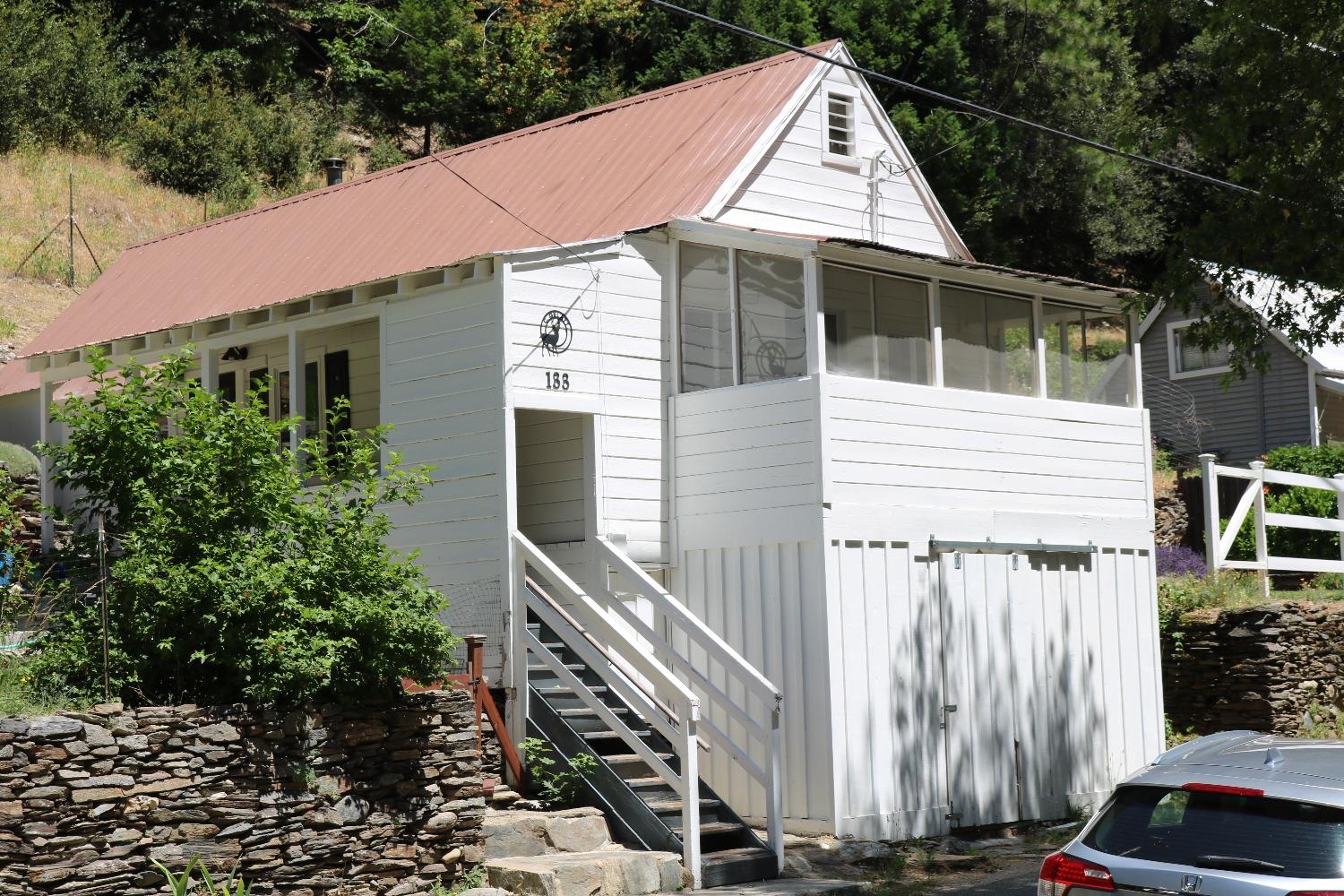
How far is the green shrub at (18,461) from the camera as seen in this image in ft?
76.5

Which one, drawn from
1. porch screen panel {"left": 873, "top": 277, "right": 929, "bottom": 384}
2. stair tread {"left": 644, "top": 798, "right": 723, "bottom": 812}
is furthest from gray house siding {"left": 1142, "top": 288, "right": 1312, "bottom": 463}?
stair tread {"left": 644, "top": 798, "right": 723, "bottom": 812}

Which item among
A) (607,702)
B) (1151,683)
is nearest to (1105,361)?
(1151,683)

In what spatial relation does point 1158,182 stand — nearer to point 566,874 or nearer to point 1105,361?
point 1105,361

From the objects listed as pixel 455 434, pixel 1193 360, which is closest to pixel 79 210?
pixel 1193 360

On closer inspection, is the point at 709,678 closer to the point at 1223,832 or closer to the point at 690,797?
the point at 690,797

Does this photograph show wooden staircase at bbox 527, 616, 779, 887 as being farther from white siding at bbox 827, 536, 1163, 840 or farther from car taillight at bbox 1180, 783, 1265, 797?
car taillight at bbox 1180, 783, 1265, 797

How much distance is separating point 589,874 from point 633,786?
6.17ft

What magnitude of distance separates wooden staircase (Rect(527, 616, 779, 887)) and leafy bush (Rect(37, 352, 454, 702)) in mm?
2443

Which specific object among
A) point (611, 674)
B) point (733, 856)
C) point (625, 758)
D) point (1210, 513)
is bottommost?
point (733, 856)

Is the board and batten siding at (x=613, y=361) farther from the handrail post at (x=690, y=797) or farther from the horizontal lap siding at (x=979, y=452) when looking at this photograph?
the handrail post at (x=690, y=797)

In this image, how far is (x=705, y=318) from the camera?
51.9 feet

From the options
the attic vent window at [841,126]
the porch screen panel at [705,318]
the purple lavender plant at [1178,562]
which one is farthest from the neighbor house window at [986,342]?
the purple lavender plant at [1178,562]

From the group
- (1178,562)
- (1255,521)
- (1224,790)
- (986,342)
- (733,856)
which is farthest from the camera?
(1178,562)

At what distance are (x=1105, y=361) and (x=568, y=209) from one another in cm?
627
